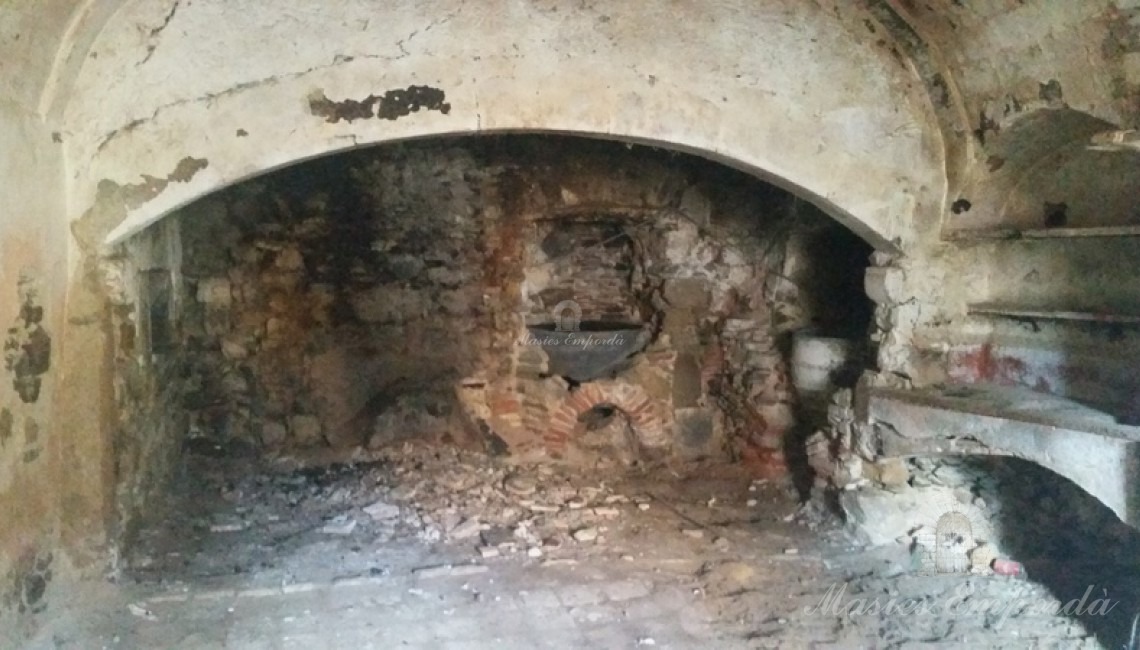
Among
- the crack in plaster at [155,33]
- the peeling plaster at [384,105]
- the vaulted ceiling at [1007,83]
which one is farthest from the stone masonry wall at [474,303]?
the crack in plaster at [155,33]

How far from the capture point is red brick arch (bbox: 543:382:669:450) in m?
4.92

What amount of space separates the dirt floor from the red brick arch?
45cm

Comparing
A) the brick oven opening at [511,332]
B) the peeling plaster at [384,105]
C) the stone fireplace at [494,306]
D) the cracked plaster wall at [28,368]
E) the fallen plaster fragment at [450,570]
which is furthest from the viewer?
the stone fireplace at [494,306]

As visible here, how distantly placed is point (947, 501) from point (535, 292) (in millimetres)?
2470

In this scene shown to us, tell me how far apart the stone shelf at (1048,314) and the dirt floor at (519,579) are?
98cm

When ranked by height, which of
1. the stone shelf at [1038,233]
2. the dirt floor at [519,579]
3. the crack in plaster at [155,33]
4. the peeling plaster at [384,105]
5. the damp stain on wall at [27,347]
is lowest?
the dirt floor at [519,579]

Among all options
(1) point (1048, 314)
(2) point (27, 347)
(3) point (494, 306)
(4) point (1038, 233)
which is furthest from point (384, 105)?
(1) point (1048, 314)

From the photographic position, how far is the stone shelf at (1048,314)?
3.01 metres

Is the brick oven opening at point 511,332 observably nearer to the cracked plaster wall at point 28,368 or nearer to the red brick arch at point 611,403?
the red brick arch at point 611,403

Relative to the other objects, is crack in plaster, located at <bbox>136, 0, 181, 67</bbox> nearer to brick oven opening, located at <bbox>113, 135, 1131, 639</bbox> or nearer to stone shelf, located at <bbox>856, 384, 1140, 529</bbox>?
brick oven opening, located at <bbox>113, 135, 1131, 639</bbox>

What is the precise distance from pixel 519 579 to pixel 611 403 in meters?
1.77

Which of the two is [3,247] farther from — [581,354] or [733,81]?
[581,354]

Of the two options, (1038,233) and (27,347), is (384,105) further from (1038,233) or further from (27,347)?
(1038,233)

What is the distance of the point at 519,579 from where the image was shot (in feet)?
10.9
